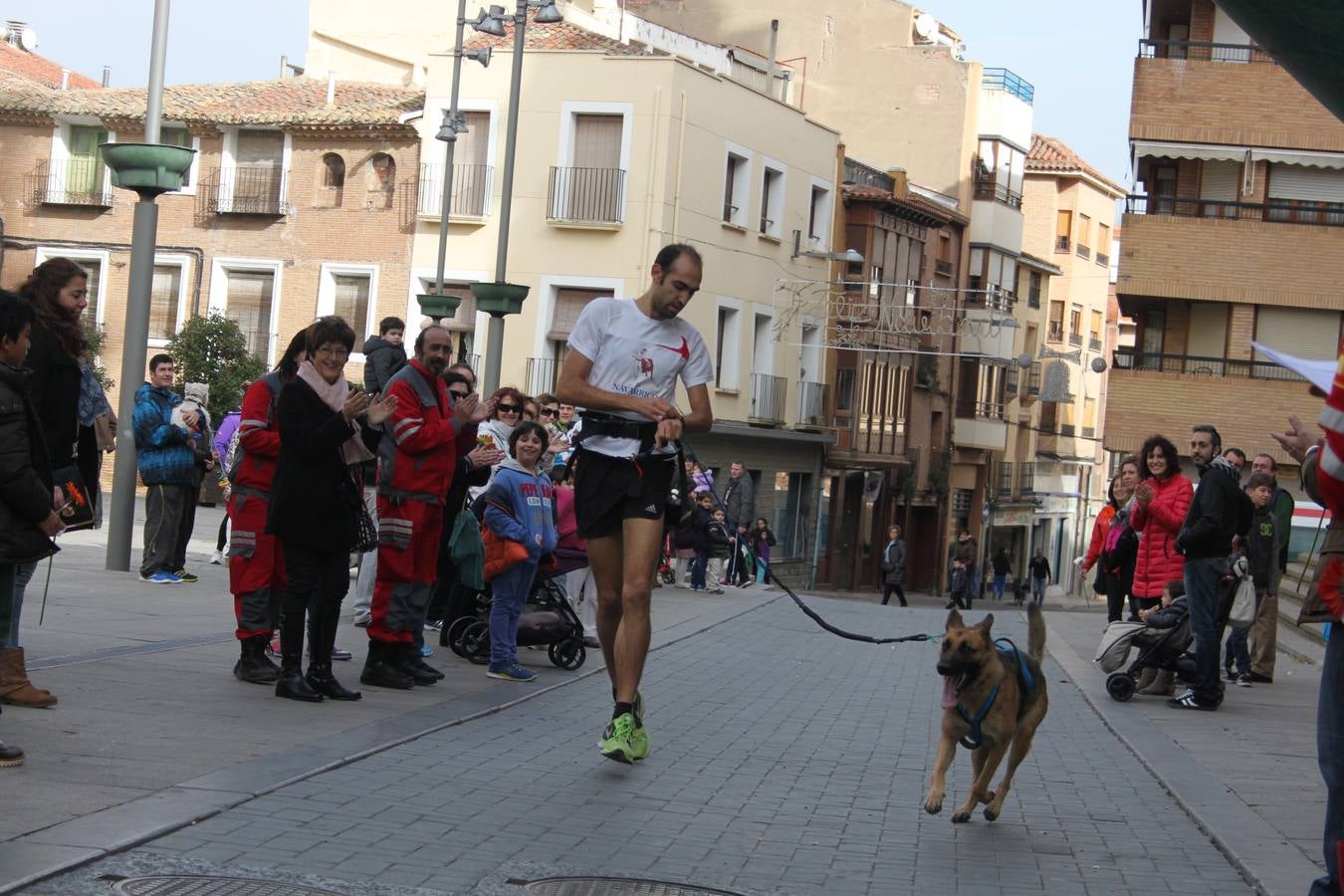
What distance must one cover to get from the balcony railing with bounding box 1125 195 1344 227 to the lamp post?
85.6 feet

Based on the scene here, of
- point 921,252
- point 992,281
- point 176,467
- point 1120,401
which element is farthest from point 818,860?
point 992,281

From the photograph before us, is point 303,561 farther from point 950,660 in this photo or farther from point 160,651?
point 950,660

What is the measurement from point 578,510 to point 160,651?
3.97 m

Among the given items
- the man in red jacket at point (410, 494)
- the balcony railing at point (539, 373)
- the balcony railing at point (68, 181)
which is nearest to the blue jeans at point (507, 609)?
the man in red jacket at point (410, 494)

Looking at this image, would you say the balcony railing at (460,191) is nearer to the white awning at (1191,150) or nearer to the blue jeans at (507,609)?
the white awning at (1191,150)

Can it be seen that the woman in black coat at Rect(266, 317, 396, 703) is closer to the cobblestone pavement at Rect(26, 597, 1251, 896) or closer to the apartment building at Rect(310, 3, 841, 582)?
the cobblestone pavement at Rect(26, 597, 1251, 896)

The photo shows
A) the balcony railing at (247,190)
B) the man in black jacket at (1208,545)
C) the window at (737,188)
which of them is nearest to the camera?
the man in black jacket at (1208,545)

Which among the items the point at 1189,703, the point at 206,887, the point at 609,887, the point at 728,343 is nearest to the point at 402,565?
the point at 609,887

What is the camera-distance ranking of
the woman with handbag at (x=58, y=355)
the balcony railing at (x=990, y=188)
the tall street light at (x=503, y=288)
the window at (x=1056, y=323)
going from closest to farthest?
1. the woman with handbag at (x=58, y=355)
2. the tall street light at (x=503, y=288)
3. the balcony railing at (x=990, y=188)
4. the window at (x=1056, y=323)

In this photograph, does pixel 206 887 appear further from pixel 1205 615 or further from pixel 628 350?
pixel 1205 615

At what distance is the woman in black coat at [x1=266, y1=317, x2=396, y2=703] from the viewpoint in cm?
954

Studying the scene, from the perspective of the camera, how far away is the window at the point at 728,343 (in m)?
46.0

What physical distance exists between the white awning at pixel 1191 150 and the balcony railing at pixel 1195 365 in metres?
4.33

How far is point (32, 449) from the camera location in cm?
783
